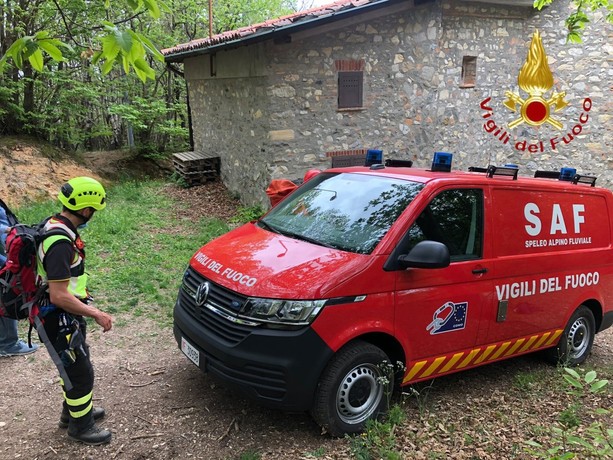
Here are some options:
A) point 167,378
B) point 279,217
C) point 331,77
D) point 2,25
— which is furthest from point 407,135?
point 2,25

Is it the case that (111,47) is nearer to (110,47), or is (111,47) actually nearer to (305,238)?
(110,47)

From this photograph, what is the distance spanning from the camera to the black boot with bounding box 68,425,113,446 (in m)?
3.31

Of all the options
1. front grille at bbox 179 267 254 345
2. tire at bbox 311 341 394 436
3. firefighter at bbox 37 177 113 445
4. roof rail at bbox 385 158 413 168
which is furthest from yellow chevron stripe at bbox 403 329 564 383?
firefighter at bbox 37 177 113 445

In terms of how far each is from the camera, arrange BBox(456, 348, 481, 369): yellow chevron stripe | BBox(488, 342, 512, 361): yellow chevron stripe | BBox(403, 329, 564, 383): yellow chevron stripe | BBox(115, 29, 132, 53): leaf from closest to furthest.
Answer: BBox(115, 29, 132, 53): leaf
BBox(403, 329, 564, 383): yellow chevron stripe
BBox(456, 348, 481, 369): yellow chevron stripe
BBox(488, 342, 512, 361): yellow chevron stripe

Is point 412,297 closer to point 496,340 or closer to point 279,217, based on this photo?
Answer: point 496,340

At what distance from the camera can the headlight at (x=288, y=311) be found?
125 inches

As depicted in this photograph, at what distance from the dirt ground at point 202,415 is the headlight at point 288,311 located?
0.91m

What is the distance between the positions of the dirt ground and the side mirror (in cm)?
124

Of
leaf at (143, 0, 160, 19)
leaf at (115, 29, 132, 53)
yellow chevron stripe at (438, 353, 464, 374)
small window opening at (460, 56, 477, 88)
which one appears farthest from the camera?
small window opening at (460, 56, 477, 88)

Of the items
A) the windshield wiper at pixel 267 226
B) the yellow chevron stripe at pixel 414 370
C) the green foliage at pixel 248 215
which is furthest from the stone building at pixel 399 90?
the yellow chevron stripe at pixel 414 370

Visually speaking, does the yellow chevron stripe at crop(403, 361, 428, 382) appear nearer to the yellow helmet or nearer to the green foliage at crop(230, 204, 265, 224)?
the yellow helmet

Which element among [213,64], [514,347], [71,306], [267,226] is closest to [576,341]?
[514,347]

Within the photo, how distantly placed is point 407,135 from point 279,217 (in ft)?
21.4

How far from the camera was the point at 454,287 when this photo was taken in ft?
12.4
